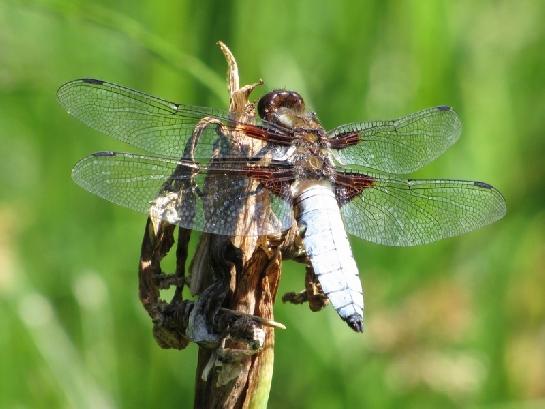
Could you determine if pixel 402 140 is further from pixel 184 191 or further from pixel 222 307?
pixel 222 307

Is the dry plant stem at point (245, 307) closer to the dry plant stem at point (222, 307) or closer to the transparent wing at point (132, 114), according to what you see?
the dry plant stem at point (222, 307)

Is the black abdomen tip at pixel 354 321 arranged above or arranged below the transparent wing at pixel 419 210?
below

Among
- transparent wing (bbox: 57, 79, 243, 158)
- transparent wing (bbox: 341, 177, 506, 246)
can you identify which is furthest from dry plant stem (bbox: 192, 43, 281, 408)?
transparent wing (bbox: 341, 177, 506, 246)

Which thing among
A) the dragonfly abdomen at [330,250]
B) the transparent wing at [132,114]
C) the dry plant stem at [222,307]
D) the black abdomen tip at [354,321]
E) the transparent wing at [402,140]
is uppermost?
the transparent wing at [402,140]

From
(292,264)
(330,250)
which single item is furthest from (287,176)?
(292,264)

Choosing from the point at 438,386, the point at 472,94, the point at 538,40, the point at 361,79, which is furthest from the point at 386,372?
the point at 538,40

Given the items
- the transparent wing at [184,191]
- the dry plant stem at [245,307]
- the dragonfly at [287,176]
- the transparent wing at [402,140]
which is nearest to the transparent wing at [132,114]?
the dragonfly at [287,176]
